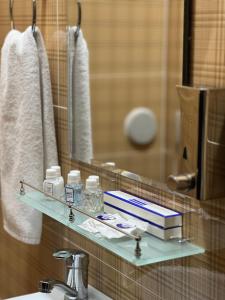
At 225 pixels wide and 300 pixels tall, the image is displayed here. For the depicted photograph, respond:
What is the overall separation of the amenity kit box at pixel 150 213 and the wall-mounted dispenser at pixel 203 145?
0.40 ft

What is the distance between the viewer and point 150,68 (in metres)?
1.30

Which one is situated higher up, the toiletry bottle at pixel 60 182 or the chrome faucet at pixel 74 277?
the toiletry bottle at pixel 60 182

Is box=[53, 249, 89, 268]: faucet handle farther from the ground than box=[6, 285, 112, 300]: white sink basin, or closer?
farther from the ground

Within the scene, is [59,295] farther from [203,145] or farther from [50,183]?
[203,145]

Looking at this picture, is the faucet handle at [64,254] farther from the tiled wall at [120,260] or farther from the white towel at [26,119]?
the white towel at [26,119]

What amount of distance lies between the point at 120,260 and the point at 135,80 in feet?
1.40

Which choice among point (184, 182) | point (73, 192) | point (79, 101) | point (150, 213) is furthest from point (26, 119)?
point (184, 182)

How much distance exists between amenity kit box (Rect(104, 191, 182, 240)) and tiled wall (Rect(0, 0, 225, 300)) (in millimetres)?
21

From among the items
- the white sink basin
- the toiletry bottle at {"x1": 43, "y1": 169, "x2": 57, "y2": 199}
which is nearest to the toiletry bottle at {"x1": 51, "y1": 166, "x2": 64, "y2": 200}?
the toiletry bottle at {"x1": 43, "y1": 169, "x2": 57, "y2": 199}

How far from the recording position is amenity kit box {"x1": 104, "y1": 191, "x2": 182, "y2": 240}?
3.79 feet

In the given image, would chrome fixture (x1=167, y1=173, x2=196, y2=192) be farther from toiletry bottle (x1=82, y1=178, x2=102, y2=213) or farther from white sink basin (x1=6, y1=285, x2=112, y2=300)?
white sink basin (x1=6, y1=285, x2=112, y2=300)

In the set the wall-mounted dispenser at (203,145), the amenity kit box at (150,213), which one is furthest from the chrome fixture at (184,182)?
the amenity kit box at (150,213)

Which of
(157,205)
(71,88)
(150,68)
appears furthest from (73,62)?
(157,205)

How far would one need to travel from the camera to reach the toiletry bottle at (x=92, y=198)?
136 cm
